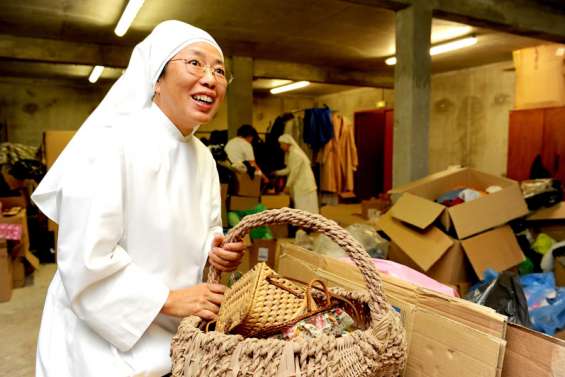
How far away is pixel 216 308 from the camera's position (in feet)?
2.90

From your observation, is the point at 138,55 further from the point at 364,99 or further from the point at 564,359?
the point at 364,99

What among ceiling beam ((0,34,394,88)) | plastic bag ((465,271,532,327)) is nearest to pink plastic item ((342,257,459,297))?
plastic bag ((465,271,532,327))

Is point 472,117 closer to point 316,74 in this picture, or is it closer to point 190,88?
point 316,74

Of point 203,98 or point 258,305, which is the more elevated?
point 203,98

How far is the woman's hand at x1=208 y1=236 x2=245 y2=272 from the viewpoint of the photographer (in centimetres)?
97

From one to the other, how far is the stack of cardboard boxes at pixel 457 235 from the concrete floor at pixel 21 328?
247 cm

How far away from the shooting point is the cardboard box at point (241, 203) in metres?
4.70

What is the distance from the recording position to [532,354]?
913mm

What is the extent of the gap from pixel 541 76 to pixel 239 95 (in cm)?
444

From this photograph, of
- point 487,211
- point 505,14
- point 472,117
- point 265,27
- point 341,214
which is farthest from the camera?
point 472,117

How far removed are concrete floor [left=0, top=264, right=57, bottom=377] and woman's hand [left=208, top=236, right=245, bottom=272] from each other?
1.96 meters

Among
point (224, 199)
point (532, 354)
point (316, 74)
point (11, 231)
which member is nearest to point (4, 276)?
point (11, 231)

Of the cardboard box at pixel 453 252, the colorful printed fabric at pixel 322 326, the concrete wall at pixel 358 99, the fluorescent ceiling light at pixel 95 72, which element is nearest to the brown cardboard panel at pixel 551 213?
the cardboard box at pixel 453 252

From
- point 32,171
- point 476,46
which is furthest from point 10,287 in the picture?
point 476,46
